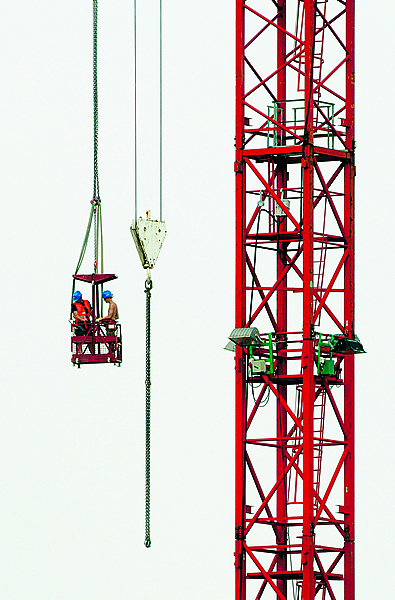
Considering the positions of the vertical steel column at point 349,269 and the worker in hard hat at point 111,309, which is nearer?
the worker in hard hat at point 111,309

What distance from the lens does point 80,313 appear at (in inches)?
1623

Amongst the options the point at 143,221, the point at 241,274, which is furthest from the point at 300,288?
the point at 143,221

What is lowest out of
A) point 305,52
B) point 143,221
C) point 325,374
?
point 325,374

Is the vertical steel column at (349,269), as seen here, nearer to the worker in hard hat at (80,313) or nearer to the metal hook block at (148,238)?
the metal hook block at (148,238)

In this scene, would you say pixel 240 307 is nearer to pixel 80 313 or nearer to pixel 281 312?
pixel 281 312

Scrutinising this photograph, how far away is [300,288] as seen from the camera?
139ft

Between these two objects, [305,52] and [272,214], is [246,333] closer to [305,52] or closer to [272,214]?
[272,214]

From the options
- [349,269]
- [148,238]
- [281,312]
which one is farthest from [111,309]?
[349,269]

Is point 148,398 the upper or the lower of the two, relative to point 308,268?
lower

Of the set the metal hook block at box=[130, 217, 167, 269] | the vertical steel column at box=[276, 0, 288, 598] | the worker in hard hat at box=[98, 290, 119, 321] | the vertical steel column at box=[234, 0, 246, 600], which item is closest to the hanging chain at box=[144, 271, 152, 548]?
the metal hook block at box=[130, 217, 167, 269]

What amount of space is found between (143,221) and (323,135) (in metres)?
4.64

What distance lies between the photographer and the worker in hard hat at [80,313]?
1603 inches

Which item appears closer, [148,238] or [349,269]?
[148,238]

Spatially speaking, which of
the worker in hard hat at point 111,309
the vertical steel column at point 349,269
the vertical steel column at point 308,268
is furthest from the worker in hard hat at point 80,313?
the vertical steel column at point 349,269
